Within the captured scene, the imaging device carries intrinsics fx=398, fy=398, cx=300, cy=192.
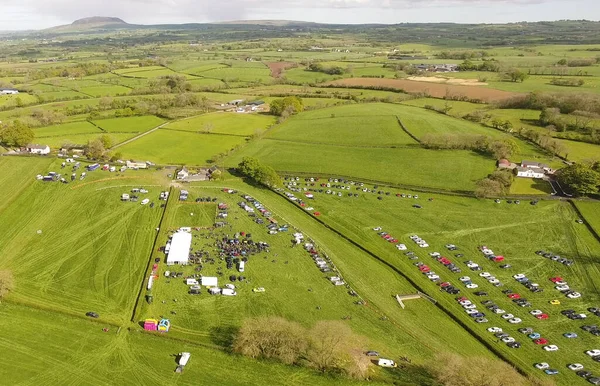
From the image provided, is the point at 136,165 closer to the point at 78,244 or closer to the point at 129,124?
the point at 78,244

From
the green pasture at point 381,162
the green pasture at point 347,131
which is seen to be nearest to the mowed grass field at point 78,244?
the green pasture at point 381,162

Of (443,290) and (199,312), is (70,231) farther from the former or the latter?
(443,290)

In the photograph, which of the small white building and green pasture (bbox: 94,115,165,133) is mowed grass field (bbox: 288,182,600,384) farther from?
green pasture (bbox: 94,115,165,133)

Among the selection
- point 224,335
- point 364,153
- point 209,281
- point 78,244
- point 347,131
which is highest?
point 347,131

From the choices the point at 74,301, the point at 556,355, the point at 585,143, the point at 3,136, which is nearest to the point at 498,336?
the point at 556,355

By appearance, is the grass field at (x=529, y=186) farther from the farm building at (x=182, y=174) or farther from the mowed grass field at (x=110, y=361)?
the farm building at (x=182, y=174)

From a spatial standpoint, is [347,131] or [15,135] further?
[347,131]

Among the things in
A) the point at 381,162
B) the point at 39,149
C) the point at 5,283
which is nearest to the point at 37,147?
the point at 39,149
